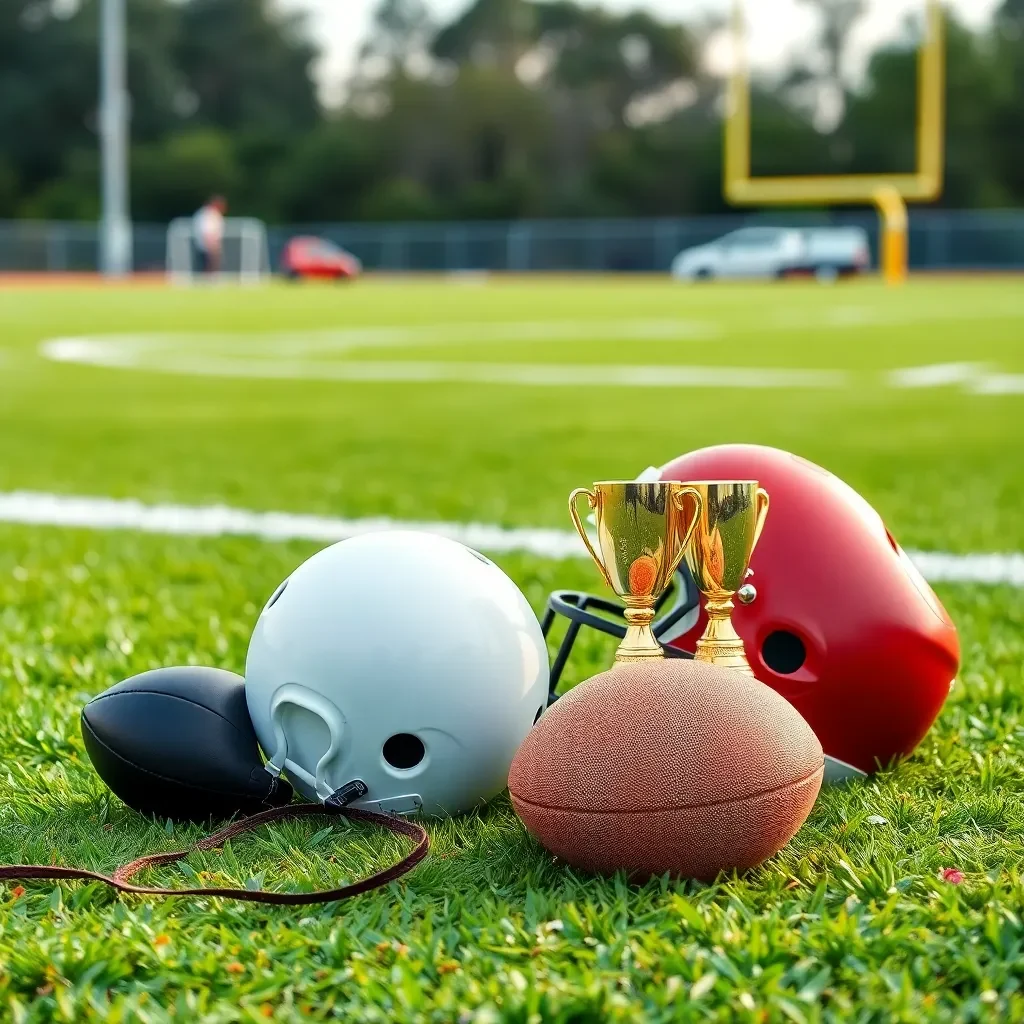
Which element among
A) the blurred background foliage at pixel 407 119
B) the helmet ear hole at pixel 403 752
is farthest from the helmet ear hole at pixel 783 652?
the blurred background foliage at pixel 407 119

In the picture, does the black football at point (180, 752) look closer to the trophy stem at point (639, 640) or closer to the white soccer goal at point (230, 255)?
the trophy stem at point (639, 640)

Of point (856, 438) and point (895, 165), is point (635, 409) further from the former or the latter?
point (895, 165)

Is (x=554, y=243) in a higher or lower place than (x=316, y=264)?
higher

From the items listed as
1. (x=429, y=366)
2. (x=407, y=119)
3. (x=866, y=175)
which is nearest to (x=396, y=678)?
(x=429, y=366)

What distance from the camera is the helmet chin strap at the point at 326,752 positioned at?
7.64 feet

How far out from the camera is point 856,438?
762 centimetres

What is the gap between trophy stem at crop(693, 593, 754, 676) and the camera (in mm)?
2322

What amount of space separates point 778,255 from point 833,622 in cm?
3867

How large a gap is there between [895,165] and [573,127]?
28328 millimetres

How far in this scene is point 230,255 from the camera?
45094mm

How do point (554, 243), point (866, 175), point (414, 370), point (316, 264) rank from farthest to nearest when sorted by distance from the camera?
1. point (554, 243)
2. point (316, 264)
3. point (866, 175)
4. point (414, 370)

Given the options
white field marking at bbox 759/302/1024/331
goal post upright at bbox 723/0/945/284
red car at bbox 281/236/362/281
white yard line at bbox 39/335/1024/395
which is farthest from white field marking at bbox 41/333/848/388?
red car at bbox 281/236/362/281

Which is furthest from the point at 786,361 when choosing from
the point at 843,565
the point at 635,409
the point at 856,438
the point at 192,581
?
the point at 843,565

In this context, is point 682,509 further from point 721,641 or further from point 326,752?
point 326,752
